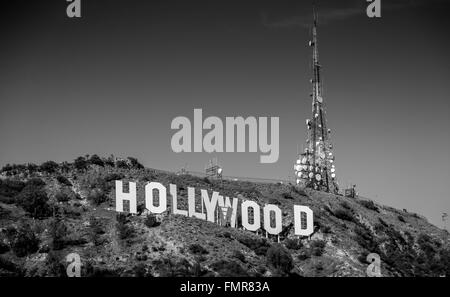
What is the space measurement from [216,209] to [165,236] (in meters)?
9.27

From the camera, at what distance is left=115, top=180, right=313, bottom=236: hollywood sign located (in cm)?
5800

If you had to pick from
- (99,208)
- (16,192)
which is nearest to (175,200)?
(99,208)

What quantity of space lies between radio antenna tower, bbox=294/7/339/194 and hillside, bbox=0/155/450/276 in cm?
666

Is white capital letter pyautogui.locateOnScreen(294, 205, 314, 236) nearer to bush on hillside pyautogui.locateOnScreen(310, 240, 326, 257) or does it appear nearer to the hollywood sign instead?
the hollywood sign

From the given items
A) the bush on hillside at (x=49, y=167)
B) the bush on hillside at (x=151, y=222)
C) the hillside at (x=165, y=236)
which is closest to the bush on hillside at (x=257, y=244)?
the hillside at (x=165, y=236)

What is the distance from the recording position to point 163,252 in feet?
167

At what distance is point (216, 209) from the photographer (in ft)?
201

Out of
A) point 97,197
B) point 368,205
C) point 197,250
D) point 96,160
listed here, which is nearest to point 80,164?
point 96,160

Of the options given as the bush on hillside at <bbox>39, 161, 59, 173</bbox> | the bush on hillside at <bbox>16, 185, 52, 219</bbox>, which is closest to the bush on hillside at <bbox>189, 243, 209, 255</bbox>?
the bush on hillside at <bbox>16, 185, 52, 219</bbox>

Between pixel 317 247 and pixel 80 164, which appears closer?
pixel 317 247

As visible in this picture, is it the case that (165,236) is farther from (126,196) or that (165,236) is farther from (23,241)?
(23,241)

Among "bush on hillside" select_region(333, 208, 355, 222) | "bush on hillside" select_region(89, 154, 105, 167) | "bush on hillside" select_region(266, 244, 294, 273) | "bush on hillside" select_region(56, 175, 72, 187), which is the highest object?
"bush on hillside" select_region(89, 154, 105, 167)

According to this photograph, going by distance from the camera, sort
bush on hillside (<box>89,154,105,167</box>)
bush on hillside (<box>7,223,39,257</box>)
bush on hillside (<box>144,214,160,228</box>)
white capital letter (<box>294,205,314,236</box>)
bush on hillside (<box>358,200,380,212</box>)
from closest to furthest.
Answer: bush on hillside (<box>7,223,39,257</box>)
bush on hillside (<box>144,214,160,228</box>)
white capital letter (<box>294,205,314,236</box>)
bush on hillside (<box>89,154,105,167</box>)
bush on hillside (<box>358,200,380,212</box>)

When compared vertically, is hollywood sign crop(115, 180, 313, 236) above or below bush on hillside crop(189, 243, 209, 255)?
above
